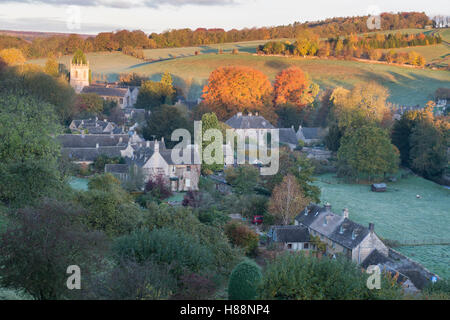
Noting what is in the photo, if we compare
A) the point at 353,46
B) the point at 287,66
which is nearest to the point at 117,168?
the point at 287,66

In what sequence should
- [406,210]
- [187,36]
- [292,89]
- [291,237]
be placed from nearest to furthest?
[291,237]
[406,210]
[292,89]
[187,36]

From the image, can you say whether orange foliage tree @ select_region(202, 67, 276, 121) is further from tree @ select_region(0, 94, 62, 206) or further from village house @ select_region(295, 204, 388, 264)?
village house @ select_region(295, 204, 388, 264)

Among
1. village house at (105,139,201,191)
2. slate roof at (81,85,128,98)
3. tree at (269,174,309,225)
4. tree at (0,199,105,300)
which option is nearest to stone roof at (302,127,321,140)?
village house at (105,139,201,191)

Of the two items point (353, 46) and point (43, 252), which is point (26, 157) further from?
point (353, 46)

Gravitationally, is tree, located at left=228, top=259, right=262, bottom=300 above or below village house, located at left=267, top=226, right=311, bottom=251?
above

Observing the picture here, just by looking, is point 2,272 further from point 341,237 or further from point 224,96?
point 224,96

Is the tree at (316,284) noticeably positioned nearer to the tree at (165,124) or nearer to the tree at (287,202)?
the tree at (287,202)

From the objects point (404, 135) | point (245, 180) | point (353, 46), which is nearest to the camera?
point (245, 180)
